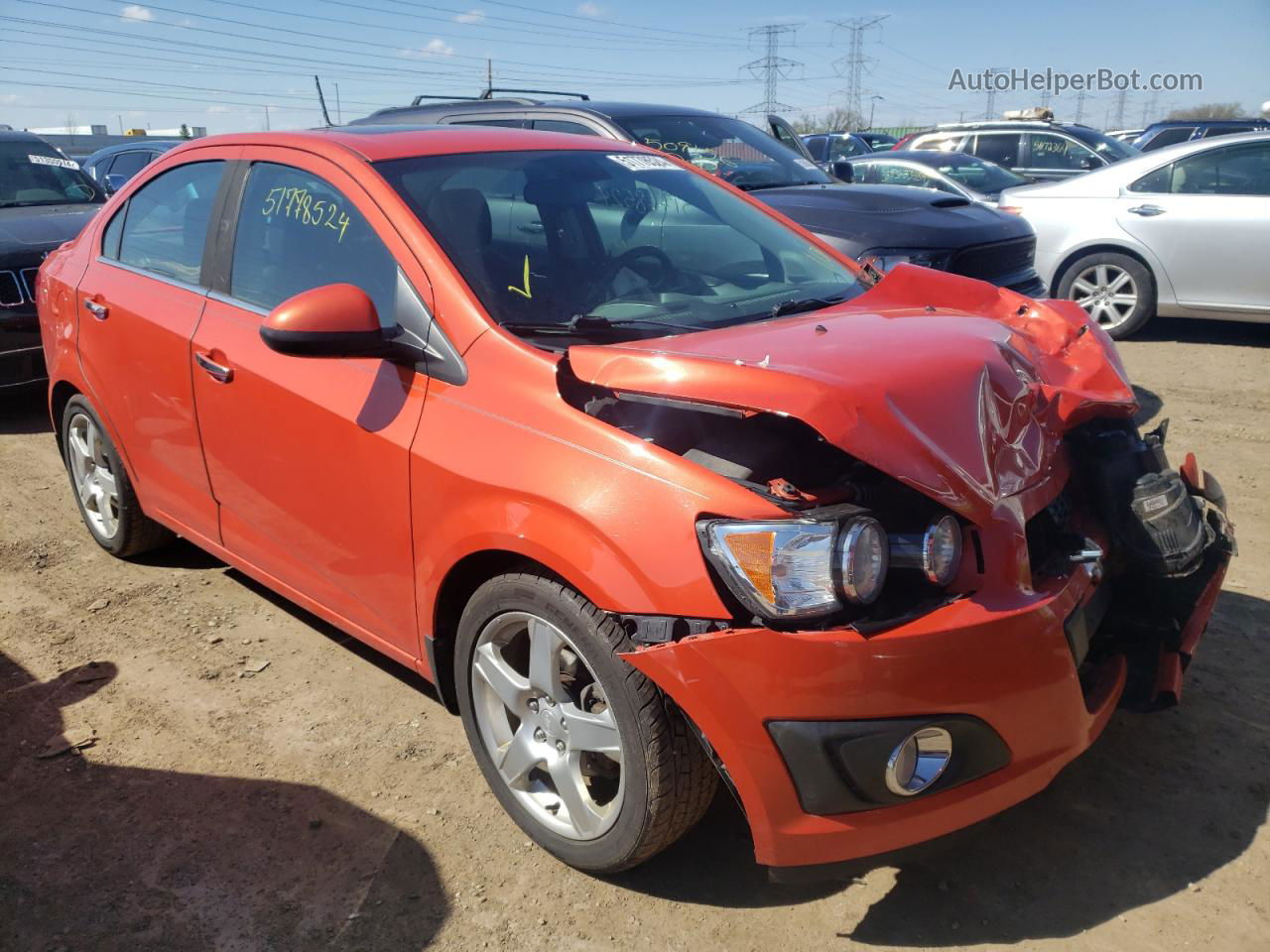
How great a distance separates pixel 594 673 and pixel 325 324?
107cm

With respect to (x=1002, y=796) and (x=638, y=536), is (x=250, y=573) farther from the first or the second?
(x=1002, y=796)

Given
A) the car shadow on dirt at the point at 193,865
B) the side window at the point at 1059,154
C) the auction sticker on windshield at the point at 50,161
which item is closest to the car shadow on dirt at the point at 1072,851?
the car shadow on dirt at the point at 193,865

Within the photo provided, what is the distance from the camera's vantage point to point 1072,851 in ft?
8.45

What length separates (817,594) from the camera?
2.05 meters

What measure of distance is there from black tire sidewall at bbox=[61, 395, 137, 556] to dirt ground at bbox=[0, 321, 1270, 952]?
557 mm

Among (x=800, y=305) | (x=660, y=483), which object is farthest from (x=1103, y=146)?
(x=660, y=483)

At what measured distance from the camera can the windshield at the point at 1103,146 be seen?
13.0 metres

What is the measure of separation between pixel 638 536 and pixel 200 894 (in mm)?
1441

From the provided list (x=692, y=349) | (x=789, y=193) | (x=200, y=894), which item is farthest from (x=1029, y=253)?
(x=200, y=894)

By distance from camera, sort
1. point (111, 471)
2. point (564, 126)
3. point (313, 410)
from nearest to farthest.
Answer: point (313, 410) < point (111, 471) < point (564, 126)

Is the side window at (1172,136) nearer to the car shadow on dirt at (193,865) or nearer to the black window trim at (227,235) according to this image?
the black window trim at (227,235)

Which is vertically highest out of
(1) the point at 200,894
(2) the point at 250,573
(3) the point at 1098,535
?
(3) the point at 1098,535

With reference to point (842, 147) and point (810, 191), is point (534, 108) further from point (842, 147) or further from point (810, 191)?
point (842, 147)

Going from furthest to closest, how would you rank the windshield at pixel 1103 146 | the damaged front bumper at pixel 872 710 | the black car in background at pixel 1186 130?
the black car in background at pixel 1186 130 < the windshield at pixel 1103 146 < the damaged front bumper at pixel 872 710
